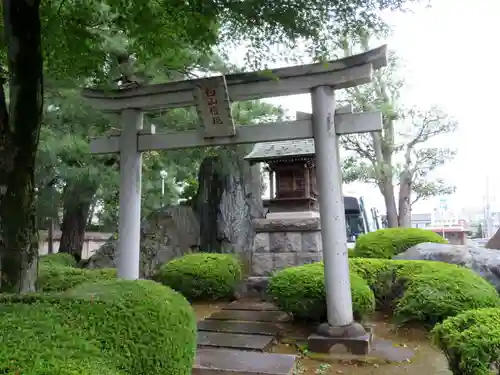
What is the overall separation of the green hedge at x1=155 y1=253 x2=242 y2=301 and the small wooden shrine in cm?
171

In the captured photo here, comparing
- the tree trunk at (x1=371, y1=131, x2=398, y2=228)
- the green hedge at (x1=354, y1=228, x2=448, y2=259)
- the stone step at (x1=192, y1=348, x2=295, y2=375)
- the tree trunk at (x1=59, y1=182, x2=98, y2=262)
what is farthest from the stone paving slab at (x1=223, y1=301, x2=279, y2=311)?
the tree trunk at (x1=371, y1=131, x2=398, y2=228)

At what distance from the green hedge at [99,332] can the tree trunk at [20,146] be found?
2.30ft

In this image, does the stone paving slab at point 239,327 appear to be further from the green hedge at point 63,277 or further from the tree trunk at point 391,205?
the tree trunk at point 391,205

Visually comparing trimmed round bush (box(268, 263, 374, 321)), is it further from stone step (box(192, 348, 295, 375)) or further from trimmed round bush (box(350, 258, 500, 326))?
stone step (box(192, 348, 295, 375))

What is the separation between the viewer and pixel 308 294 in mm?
5582

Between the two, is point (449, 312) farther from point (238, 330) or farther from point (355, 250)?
point (355, 250)

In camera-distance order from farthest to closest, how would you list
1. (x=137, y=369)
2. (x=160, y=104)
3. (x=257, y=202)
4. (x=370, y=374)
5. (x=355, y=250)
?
(x=257, y=202)
(x=355, y=250)
(x=160, y=104)
(x=370, y=374)
(x=137, y=369)

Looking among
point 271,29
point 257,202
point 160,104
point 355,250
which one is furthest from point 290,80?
point 257,202

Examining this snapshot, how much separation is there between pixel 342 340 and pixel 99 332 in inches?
139

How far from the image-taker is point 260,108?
41.5 ft

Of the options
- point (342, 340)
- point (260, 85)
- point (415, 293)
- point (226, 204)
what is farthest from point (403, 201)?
point (342, 340)

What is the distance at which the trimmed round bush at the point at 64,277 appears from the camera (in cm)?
772

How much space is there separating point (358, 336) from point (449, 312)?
127 centimetres

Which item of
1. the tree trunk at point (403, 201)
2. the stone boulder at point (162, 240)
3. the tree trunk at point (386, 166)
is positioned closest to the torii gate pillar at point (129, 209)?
the stone boulder at point (162, 240)
